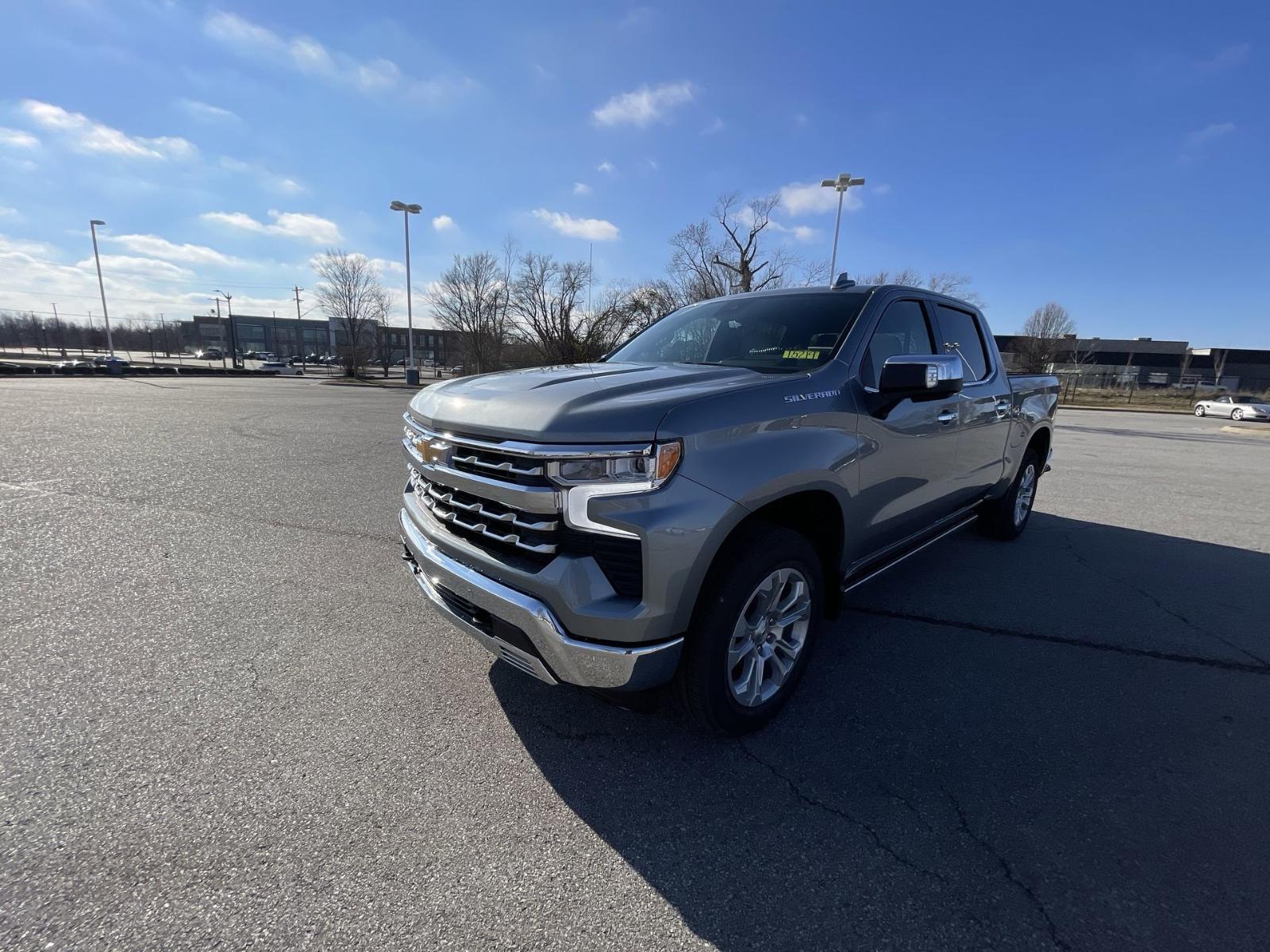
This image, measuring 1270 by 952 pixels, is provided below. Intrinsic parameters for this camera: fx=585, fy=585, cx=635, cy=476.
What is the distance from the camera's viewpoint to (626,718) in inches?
102

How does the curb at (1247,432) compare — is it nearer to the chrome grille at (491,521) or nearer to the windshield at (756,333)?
the windshield at (756,333)

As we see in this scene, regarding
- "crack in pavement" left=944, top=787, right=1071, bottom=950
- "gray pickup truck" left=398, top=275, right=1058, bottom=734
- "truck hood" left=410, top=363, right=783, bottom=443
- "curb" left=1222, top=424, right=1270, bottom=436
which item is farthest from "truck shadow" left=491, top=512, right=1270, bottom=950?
"curb" left=1222, top=424, right=1270, bottom=436

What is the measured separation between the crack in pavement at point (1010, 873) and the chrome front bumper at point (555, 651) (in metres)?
1.12

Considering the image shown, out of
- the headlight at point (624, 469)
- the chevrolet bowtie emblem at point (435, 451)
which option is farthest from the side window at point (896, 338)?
the chevrolet bowtie emblem at point (435, 451)

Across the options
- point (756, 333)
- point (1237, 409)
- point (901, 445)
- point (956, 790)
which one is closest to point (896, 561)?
point (901, 445)

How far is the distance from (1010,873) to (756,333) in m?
2.58

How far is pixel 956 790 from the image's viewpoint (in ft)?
7.14

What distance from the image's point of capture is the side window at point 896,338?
9.59ft

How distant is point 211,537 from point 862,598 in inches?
198

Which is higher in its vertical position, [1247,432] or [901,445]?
[901,445]

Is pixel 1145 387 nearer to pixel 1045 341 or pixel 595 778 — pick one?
pixel 1045 341

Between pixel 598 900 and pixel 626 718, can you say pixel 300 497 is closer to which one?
pixel 626 718

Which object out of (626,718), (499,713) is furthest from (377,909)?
(626,718)

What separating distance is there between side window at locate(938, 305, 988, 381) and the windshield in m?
1.16
